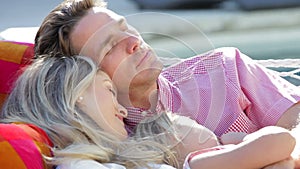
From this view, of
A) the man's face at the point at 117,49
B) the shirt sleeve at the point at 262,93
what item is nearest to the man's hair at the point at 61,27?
the man's face at the point at 117,49

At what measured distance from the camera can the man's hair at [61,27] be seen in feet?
3.86

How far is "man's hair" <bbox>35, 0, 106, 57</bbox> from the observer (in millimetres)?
1175

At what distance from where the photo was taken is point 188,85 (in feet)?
4.24

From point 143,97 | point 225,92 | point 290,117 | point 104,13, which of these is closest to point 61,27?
point 104,13

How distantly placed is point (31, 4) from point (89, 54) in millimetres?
5145

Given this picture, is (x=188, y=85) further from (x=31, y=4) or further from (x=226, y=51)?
(x=31, y=4)

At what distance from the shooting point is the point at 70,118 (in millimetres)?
1051

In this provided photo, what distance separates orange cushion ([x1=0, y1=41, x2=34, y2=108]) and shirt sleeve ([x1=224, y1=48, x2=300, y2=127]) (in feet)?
1.36

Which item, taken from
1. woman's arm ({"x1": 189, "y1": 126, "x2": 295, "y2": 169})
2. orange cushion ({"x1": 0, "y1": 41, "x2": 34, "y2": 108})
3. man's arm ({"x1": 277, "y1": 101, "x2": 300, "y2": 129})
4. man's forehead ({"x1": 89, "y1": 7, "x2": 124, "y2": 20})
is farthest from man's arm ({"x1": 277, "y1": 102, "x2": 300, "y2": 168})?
orange cushion ({"x1": 0, "y1": 41, "x2": 34, "y2": 108})

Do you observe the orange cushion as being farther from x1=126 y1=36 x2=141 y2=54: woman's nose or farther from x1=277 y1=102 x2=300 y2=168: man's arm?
x1=277 y1=102 x2=300 y2=168: man's arm

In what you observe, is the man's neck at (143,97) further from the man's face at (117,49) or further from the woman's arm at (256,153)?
the woman's arm at (256,153)

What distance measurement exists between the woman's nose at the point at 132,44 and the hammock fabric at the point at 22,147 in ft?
0.74

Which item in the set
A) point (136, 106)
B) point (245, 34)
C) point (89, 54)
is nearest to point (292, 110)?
point (136, 106)

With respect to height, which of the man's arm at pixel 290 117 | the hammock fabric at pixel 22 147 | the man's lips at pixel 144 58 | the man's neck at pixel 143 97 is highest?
the man's lips at pixel 144 58
